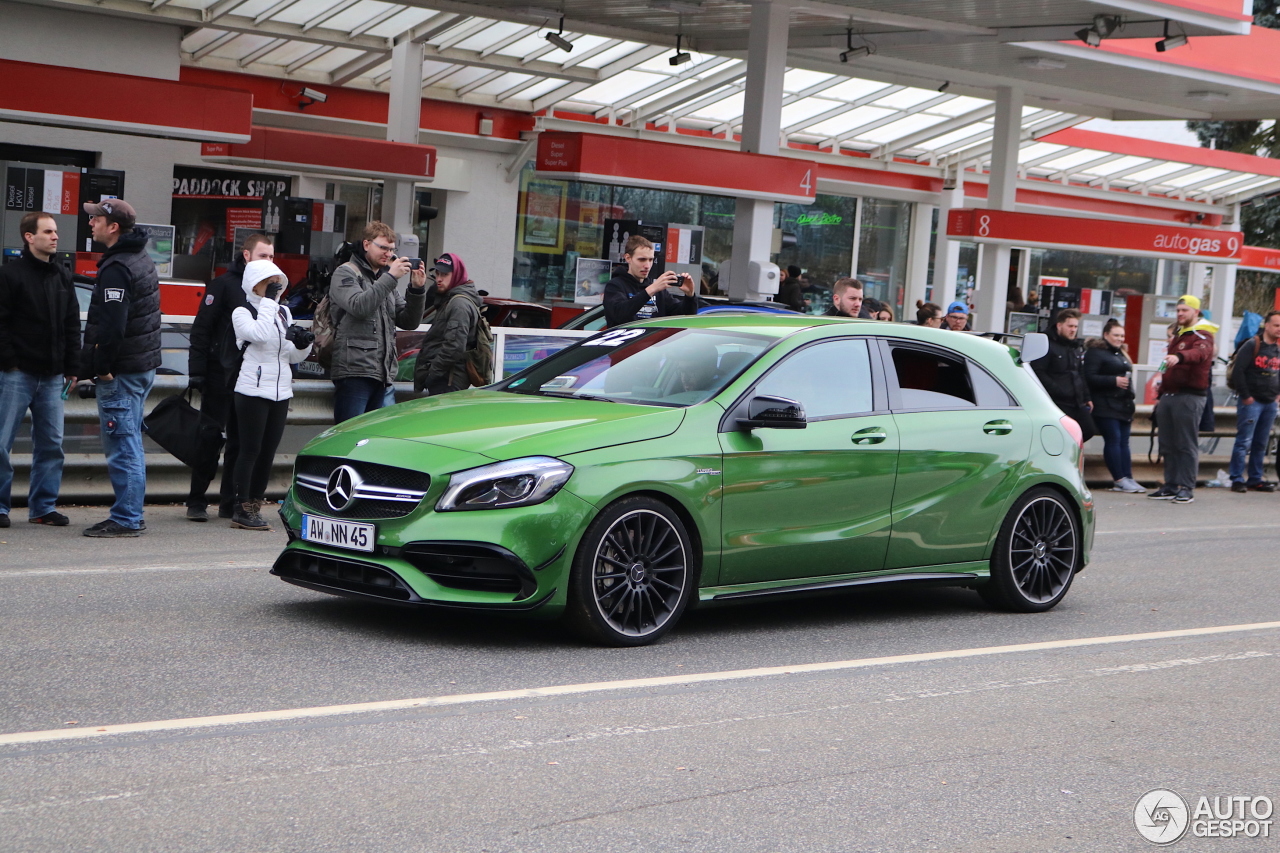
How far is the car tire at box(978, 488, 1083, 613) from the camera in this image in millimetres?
8352

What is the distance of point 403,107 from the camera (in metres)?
21.6

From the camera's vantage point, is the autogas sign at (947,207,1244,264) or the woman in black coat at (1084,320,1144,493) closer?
the woman in black coat at (1084,320,1144,493)

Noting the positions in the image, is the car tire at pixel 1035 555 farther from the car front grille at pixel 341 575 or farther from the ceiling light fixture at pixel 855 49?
the ceiling light fixture at pixel 855 49

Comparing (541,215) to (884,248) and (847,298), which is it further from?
(847,298)

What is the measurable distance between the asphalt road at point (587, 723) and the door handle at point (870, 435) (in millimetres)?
999

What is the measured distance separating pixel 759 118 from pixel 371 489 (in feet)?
38.1

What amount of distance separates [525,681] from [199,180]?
57.0 ft

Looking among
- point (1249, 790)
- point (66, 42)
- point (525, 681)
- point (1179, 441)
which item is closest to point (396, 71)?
point (66, 42)

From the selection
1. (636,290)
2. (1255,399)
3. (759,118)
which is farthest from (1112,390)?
(636,290)

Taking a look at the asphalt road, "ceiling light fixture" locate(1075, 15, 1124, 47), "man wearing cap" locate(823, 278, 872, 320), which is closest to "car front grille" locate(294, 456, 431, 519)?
the asphalt road

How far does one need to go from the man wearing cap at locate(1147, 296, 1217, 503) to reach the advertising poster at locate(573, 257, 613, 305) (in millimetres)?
9925

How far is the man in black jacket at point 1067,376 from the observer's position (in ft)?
51.4

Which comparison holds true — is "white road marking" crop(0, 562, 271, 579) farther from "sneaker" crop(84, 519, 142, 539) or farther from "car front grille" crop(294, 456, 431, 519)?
"car front grille" crop(294, 456, 431, 519)
